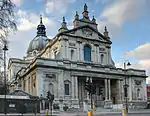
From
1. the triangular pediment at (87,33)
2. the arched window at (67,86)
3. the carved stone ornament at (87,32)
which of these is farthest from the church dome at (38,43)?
the arched window at (67,86)

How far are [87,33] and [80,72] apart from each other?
11.2 m

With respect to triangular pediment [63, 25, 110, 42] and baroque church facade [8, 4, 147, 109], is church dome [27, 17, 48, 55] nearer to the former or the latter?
baroque church facade [8, 4, 147, 109]

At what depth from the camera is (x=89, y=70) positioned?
191 ft

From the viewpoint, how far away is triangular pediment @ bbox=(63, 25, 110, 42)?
61.4 metres

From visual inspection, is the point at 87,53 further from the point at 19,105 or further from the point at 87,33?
the point at 19,105

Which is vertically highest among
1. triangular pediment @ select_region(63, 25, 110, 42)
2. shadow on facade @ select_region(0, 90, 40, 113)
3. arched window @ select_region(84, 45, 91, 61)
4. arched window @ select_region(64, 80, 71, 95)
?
triangular pediment @ select_region(63, 25, 110, 42)

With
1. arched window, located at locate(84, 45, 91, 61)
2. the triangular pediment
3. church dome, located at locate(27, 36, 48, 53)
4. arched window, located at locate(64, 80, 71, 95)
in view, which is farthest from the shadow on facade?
church dome, located at locate(27, 36, 48, 53)

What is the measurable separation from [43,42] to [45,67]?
4177 cm

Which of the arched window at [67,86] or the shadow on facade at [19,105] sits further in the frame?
the arched window at [67,86]

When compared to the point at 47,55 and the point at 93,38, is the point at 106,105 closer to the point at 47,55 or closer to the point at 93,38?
the point at 93,38

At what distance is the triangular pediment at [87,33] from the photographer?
202 ft

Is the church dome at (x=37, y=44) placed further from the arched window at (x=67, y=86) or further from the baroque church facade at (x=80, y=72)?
the arched window at (x=67, y=86)

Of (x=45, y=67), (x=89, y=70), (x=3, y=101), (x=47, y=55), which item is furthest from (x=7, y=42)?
(x=47, y=55)

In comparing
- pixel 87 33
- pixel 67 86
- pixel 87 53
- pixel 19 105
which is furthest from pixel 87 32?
pixel 19 105
